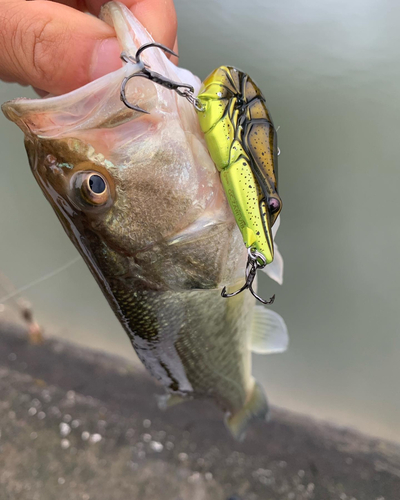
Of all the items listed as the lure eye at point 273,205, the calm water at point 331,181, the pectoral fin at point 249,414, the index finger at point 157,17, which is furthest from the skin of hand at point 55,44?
the calm water at point 331,181

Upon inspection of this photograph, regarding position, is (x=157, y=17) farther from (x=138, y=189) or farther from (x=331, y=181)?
(x=331, y=181)

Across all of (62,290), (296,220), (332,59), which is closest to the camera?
(332,59)

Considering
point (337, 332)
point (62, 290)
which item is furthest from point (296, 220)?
point (62, 290)

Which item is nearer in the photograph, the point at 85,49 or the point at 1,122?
the point at 85,49

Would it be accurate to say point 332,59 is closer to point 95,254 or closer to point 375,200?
point 375,200

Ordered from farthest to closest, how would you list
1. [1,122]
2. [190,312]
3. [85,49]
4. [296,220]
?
[1,122] → [296,220] → [190,312] → [85,49]

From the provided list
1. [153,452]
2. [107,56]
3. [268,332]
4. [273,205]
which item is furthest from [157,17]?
[153,452]

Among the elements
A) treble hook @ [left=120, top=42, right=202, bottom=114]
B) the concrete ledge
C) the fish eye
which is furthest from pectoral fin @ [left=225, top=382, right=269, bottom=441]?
treble hook @ [left=120, top=42, right=202, bottom=114]
